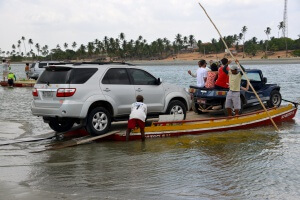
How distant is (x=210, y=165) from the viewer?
28.7 ft

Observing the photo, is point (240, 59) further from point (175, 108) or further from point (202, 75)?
point (175, 108)

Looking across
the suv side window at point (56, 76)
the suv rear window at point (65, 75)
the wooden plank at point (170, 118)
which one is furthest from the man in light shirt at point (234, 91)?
the suv side window at point (56, 76)

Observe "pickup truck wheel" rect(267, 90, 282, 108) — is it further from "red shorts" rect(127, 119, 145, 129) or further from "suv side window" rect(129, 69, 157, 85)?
"red shorts" rect(127, 119, 145, 129)

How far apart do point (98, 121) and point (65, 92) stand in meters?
1.14

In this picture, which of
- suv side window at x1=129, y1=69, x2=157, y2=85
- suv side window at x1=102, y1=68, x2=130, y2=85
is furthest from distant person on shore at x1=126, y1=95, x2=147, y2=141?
suv side window at x1=129, y1=69, x2=157, y2=85

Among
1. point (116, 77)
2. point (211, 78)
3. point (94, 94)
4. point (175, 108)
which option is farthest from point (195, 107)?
point (94, 94)

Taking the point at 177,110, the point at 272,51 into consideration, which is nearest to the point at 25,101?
the point at 177,110

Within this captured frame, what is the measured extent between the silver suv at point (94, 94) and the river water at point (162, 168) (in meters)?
0.75

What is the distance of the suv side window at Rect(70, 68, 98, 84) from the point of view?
10.8 metres

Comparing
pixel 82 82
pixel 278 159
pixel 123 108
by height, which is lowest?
pixel 278 159

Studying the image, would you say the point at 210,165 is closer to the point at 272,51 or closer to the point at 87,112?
the point at 87,112

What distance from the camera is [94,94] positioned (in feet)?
35.7

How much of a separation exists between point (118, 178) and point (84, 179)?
1.89ft

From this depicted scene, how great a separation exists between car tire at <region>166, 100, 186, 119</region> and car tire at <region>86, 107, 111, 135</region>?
198 centimetres
